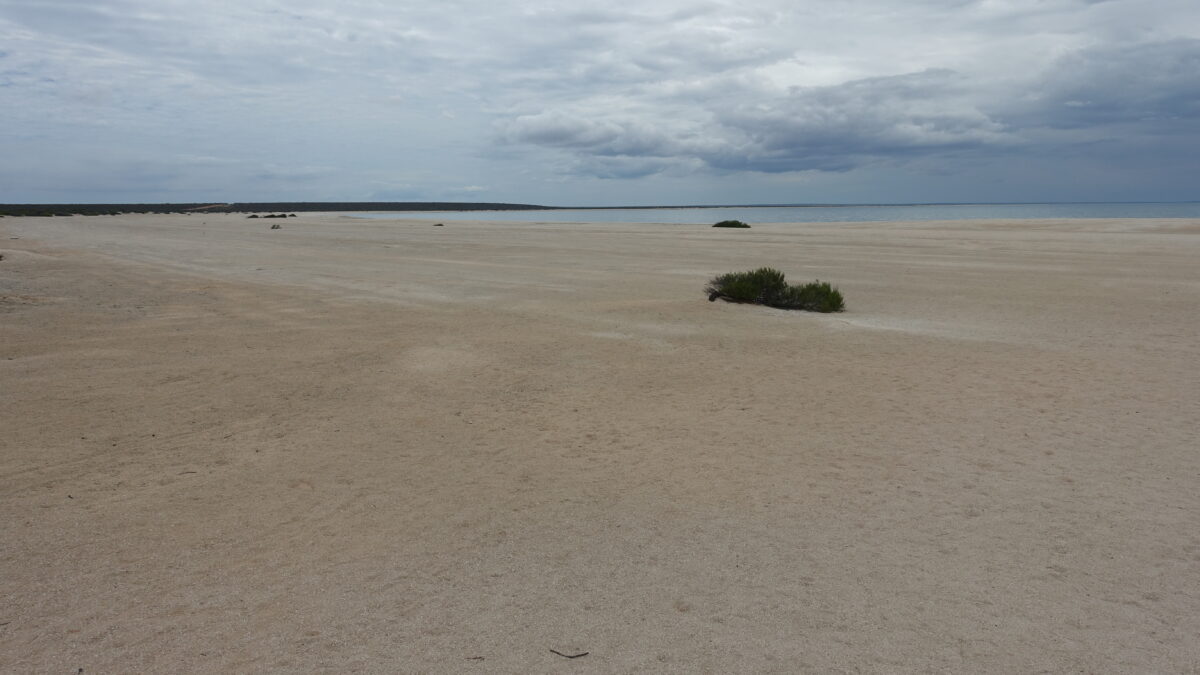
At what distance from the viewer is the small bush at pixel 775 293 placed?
14.9 m

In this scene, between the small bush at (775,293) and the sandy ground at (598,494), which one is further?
the small bush at (775,293)

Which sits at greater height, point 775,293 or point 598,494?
point 775,293

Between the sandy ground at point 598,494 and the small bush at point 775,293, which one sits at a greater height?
the small bush at point 775,293

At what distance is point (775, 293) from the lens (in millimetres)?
15594

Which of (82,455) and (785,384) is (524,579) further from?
(785,384)

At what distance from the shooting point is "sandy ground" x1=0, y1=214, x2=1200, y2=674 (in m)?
3.99

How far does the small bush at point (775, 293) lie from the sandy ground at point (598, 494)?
1.43 meters

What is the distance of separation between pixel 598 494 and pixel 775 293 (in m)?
10.4

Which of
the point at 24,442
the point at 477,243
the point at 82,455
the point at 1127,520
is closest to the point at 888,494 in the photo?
the point at 1127,520

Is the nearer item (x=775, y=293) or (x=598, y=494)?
(x=598, y=494)

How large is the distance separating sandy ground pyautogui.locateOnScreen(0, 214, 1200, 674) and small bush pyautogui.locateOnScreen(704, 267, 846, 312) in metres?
1.43

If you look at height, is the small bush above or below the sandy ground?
above

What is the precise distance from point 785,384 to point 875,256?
21.1m

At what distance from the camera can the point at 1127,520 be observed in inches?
210
